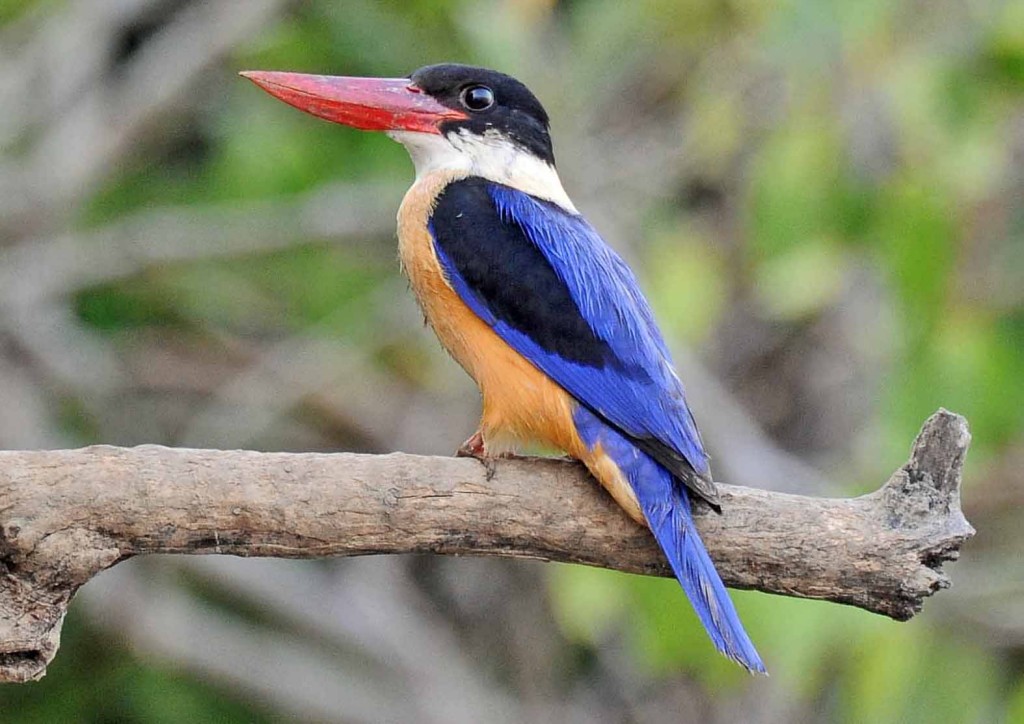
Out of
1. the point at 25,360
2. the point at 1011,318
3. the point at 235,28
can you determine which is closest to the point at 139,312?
the point at 25,360

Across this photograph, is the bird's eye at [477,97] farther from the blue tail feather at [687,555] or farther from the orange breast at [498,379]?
the blue tail feather at [687,555]

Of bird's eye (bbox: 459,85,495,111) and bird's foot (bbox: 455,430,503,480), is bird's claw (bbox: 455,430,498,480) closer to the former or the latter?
bird's foot (bbox: 455,430,503,480)

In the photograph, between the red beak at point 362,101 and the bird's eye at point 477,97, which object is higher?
the bird's eye at point 477,97

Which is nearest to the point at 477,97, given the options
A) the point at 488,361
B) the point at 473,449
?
the point at 488,361

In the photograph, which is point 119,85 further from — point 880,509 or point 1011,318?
point 880,509

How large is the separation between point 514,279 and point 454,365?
2361mm

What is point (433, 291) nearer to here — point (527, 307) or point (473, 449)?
point (527, 307)

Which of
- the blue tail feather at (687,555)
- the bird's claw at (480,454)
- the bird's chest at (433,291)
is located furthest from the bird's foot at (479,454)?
the blue tail feather at (687,555)

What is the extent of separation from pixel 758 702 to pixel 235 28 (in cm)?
317

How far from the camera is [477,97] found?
12.5 ft

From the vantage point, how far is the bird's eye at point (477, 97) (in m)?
3.81

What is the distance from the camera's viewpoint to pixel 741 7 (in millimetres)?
5488

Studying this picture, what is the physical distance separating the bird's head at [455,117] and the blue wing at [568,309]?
238 mm

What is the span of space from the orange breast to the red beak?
1.20 feet
